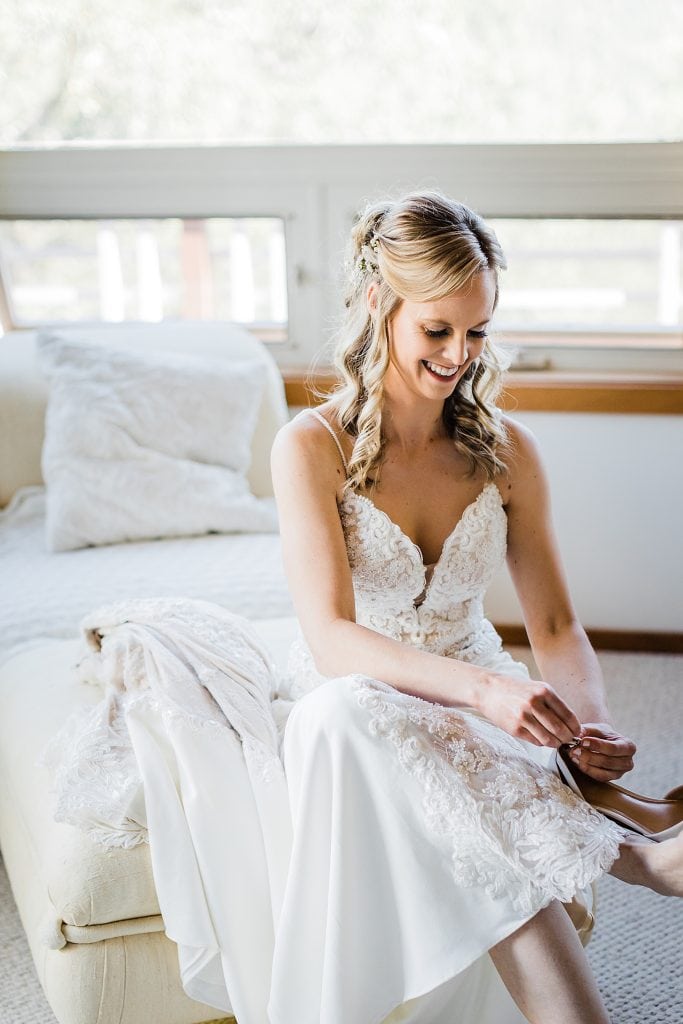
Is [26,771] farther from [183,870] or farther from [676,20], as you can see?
[676,20]

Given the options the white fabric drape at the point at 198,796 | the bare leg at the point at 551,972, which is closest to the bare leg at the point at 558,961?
the bare leg at the point at 551,972

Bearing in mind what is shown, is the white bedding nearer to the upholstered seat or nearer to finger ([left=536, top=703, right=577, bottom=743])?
the upholstered seat

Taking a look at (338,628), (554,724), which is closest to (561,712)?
(554,724)

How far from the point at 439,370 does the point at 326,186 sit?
175 centimetres

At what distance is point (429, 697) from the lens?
4.82 ft

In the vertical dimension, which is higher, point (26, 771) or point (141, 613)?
point (141, 613)

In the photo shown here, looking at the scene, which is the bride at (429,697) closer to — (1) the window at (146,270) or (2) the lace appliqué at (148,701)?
(2) the lace appliqué at (148,701)

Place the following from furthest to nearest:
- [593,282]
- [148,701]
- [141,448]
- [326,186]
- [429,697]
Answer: [593,282] < [326,186] < [141,448] < [148,701] < [429,697]

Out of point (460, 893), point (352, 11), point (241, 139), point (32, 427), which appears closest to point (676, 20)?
point (352, 11)

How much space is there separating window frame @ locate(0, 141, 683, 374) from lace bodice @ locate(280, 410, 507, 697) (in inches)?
62.5

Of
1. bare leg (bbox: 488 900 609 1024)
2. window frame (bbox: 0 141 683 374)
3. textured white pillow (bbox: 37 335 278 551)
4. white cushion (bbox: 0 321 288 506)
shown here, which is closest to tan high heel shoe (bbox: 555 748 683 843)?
bare leg (bbox: 488 900 609 1024)

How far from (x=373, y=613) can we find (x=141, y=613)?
1.24 ft

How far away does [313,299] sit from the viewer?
3.33m

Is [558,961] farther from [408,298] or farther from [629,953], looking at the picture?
[408,298]
